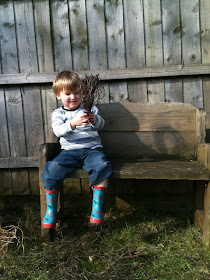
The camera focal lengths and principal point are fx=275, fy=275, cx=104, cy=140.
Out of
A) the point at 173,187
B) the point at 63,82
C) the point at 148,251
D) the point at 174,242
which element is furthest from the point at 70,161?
the point at 173,187

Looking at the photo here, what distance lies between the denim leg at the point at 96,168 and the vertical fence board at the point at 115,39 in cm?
109

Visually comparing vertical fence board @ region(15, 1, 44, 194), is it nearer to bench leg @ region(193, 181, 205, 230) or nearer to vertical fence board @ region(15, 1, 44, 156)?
vertical fence board @ region(15, 1, 44, 156)

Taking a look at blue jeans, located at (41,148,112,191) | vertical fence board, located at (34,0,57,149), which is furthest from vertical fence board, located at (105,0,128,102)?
blue jeans, located at (41,148,112,191)

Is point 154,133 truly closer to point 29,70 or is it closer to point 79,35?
point 79,35

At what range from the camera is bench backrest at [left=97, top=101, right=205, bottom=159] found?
116 inches

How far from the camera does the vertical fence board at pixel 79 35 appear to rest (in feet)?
10.2

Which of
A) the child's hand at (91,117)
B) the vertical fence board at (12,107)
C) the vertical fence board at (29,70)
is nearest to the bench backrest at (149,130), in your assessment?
the child's hand at (91,117)

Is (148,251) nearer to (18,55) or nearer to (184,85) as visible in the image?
(184,85)

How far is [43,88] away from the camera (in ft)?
10.8

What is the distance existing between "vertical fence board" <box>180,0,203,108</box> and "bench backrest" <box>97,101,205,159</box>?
0.33 metres

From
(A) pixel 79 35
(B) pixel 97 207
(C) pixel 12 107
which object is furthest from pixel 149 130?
(C) pixel 12 107

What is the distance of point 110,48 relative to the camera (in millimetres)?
3166

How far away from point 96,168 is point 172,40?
1.78m

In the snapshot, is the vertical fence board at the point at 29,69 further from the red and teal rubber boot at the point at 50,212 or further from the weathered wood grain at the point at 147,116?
the red and teal rubber boot at the point at 50,212
